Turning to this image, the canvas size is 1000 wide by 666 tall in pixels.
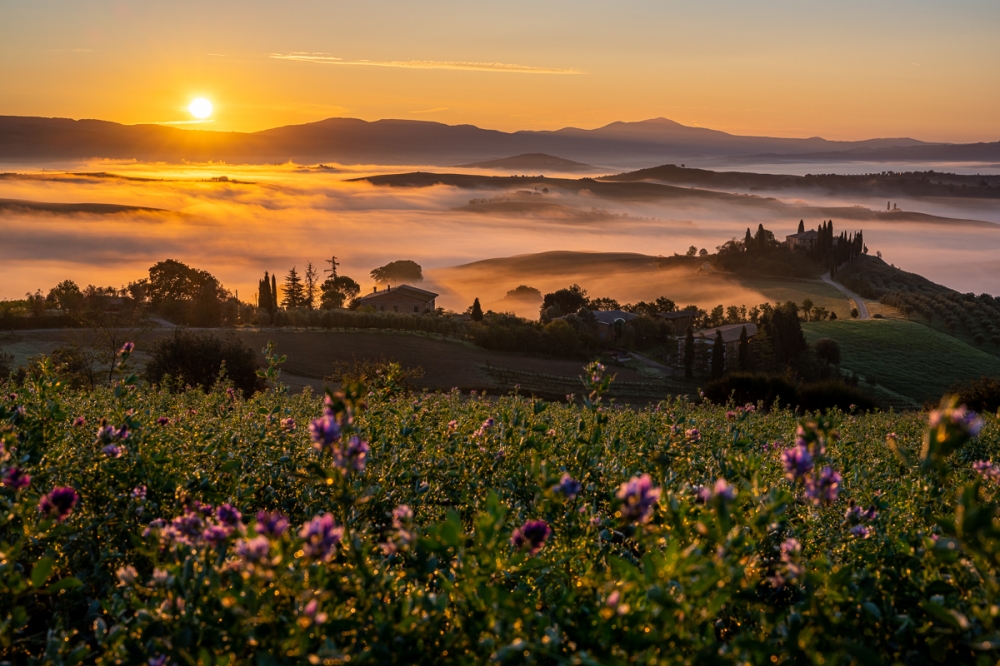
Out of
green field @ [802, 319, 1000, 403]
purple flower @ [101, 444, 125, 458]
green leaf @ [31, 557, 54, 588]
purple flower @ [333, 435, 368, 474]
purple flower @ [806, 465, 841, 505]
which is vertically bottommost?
green field @ [802, 319, 1000, 403]

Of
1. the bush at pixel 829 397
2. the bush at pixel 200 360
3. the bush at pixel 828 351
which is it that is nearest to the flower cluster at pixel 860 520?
the bush at pixel 200 360

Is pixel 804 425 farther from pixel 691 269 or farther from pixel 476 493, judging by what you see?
pixel 691 269

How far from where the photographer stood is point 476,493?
4.91 m

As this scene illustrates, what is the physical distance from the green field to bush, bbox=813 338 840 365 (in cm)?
146

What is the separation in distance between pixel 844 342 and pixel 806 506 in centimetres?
9976

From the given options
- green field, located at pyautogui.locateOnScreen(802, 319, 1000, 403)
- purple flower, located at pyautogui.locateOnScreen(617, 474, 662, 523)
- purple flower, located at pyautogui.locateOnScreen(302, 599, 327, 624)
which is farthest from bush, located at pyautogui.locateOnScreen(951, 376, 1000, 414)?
green field, located at pyautogui.locateOnScreen(802, 319, 1000, 403)

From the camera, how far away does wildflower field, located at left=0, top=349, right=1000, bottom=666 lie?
2.41 m

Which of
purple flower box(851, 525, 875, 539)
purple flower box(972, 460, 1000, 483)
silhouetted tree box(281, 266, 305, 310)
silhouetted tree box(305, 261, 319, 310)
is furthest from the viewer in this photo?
→ silhouetted tree box(305, 261, 319, 310)

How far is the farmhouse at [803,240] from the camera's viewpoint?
181000 millimetres

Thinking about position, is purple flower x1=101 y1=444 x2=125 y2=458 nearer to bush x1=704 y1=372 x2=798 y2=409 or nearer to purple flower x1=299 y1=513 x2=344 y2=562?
purple flower x1=299 y1=513 x2=344 y2=562

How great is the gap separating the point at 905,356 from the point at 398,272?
119m

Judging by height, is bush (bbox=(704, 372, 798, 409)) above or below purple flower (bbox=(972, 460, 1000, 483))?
below

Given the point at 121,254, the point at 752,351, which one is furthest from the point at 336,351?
the point at 121,254

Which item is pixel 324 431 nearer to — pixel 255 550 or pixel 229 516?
pixel 229 516
